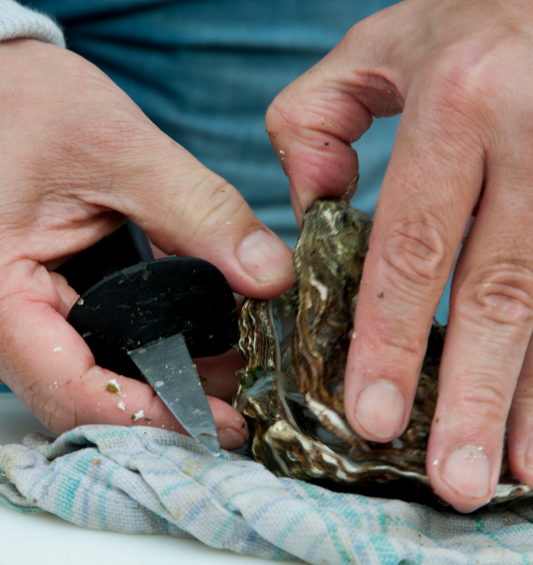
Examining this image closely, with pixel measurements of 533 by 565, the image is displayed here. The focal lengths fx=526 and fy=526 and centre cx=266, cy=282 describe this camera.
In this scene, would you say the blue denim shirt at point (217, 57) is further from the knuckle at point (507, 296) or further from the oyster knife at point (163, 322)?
the knuckle at point (507, 296)

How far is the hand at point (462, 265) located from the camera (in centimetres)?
78

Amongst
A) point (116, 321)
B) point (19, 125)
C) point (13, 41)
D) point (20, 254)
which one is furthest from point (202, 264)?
point (13, 41)

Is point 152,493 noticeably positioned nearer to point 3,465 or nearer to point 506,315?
point 3,465

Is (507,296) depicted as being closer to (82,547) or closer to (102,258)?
(82,547)

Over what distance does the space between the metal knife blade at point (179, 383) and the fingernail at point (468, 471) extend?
1.10 ft

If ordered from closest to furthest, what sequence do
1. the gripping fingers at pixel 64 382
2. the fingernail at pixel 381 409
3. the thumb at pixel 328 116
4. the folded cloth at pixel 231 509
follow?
the folded cloth at pixel 231 509, the fingernail at pixel 381 409, the gripping fingers at pixel 64 382, the thumb at pixel 328 116

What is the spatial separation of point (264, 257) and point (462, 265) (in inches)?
14.6

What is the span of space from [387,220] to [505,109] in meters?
0.24

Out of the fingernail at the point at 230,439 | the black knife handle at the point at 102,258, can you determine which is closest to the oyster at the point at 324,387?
the fingernail at the point at 230,439

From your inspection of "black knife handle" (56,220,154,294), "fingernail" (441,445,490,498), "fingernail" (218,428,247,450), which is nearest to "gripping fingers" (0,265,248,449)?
"fingernail" (218,428,247,450)

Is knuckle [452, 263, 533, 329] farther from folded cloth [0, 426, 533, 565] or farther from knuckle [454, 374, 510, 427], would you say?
folded cloth [0, 426, 533, 565]

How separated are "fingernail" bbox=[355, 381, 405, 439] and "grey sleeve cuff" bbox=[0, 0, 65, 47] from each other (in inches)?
42.9

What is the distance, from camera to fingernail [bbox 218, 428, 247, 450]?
0.91 m

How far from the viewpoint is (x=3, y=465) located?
779mm
